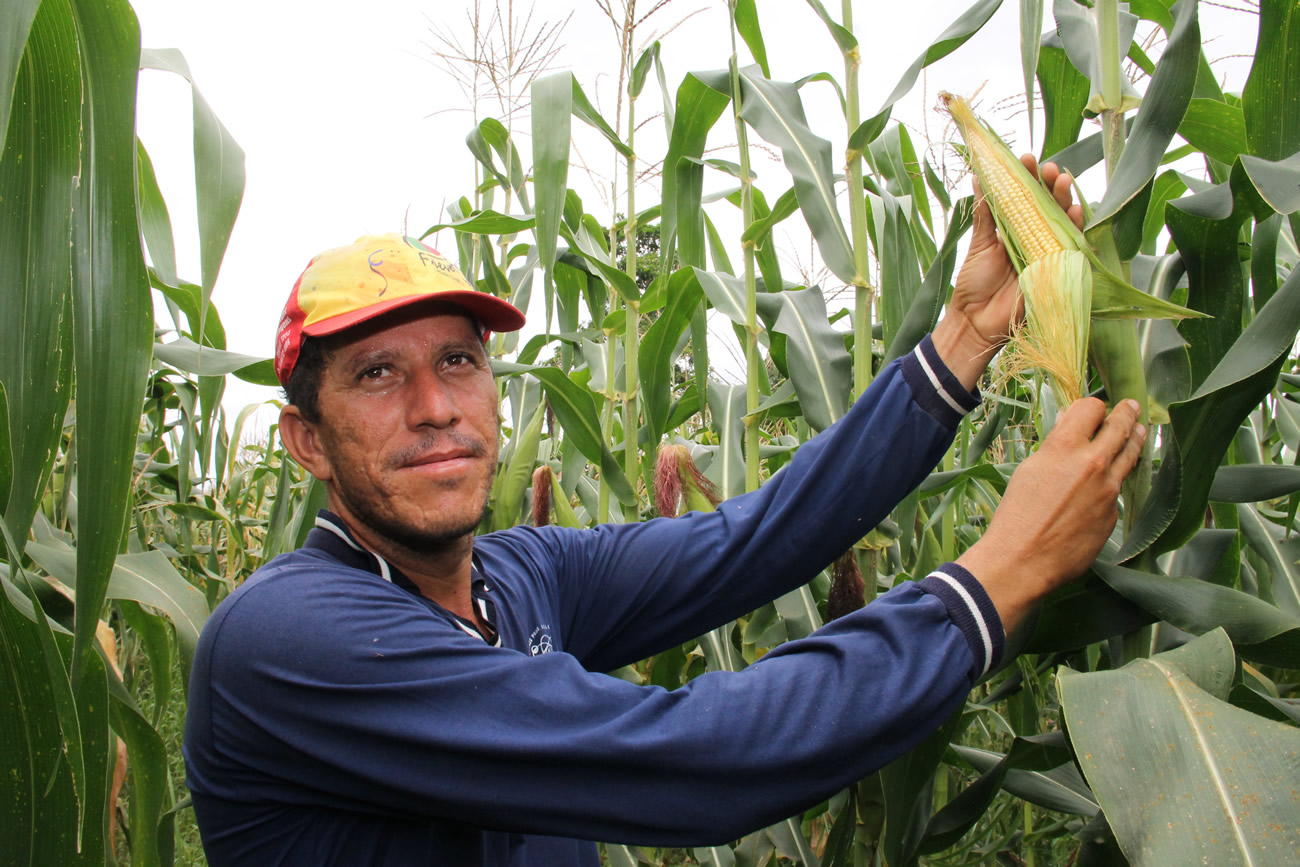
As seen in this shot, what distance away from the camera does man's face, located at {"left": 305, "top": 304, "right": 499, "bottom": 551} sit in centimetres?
168

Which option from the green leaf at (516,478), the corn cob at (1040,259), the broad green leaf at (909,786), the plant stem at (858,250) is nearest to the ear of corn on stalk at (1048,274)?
the corn cob at (1040,259)

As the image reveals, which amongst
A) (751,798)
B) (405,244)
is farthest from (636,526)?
(751,798)

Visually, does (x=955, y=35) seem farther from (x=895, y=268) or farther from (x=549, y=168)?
(x=549, y=168)

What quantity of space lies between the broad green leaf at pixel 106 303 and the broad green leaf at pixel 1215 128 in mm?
1638

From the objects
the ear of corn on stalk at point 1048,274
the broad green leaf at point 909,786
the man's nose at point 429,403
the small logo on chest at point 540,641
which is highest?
the ear of corn on stalk at point 1048,274

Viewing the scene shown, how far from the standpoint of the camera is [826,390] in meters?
2.06

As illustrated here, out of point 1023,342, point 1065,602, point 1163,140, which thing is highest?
point 1163,140

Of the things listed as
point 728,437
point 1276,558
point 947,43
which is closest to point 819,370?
point 728,437

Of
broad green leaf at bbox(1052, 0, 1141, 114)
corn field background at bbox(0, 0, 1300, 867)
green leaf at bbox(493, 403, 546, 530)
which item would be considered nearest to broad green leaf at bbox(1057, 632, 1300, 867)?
corn field background at bbox(0, 0, 1300, 867)

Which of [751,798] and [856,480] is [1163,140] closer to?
[856,480]

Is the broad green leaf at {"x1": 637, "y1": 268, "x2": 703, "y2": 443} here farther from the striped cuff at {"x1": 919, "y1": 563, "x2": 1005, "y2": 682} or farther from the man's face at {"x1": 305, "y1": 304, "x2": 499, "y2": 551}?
the striped cuff at {"x1": 919, "y1": 563, "x2": 1005, "y2": 682}

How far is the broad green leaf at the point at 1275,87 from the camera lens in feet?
4.14

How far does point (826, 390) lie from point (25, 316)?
1530 millimetres

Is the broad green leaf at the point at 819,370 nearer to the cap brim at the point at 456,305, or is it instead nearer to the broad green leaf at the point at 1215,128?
the cap brim at the point at 456,305
